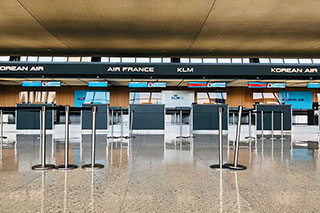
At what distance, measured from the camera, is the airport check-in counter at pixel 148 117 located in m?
12.8

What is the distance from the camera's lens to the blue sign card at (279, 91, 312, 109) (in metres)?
20.7

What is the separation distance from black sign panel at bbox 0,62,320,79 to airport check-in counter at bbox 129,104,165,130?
2.46 meters

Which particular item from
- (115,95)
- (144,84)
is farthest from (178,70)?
(115,95)

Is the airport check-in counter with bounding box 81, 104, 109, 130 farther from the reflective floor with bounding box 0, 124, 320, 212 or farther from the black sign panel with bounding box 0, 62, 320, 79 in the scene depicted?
the reflective floor with bounding box 0, 124, 320, 212

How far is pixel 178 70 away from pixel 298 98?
1349cm

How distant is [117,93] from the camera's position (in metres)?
20.7

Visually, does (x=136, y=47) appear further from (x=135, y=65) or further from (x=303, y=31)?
(x=303, y=31)

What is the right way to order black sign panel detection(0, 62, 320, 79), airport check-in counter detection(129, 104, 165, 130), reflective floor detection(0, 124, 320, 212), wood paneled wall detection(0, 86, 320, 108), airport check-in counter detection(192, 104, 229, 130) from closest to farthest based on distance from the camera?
reflective floor detection(0, 124, 320, 212), black sign panel detection(0, 62, 320, 79), airport check-in counter detection(129, 104, 165, 130), airport check-in counter detection(192, 104, 229, 130), wood paneled wall detection(0, 86, 320, 108)

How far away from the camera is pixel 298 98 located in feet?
68.2

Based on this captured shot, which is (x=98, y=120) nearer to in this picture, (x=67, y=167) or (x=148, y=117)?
(x=148, y=117)

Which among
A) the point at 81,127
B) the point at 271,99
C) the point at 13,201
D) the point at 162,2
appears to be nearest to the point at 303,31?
the point at 162,2

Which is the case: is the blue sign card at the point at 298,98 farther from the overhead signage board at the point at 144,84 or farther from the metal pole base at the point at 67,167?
the metal pole base at the point at 67,167

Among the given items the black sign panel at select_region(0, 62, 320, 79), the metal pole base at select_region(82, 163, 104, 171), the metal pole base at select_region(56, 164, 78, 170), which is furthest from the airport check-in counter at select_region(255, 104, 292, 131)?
the metal pole base at select_region(56, 164, 78, 170)

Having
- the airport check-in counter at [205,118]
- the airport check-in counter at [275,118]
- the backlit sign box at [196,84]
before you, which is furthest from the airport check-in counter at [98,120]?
the airport check-in counter at [275,118]
